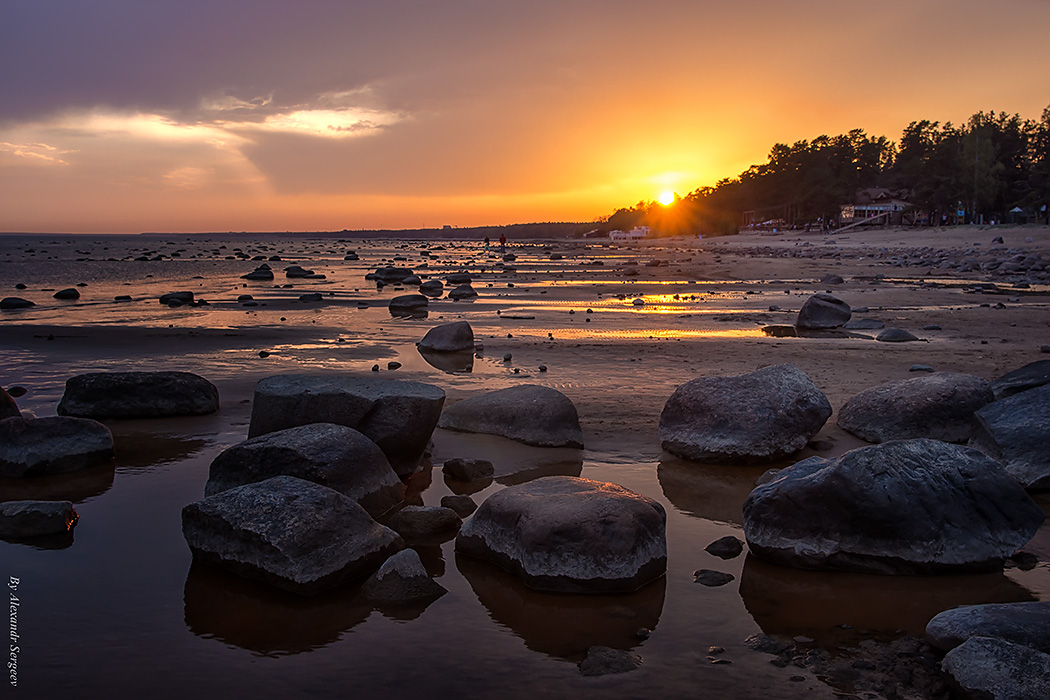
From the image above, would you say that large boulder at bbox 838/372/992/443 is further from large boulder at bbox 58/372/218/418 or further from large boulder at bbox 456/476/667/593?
large boulder at bbox 58/372/218/418

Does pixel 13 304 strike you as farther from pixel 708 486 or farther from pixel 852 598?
pixel 852 598

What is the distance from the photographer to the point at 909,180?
106312mm

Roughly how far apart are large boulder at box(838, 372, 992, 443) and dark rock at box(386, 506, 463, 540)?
4.35 m

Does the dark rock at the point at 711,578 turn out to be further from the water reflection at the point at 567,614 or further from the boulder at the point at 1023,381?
the boulder at the point at 1023,381

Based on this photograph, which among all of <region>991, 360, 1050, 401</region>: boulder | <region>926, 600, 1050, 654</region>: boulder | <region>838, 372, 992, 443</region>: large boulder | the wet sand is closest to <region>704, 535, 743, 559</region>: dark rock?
the wet sand

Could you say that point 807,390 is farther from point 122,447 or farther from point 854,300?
point 854,300

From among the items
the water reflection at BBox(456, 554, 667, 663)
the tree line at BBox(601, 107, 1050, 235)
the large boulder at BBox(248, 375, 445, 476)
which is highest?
the tree line at BBox(601, 107, 1050, 235)

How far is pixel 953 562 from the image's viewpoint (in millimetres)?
4715

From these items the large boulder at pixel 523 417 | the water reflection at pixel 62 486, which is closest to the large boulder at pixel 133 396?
the water reflection at pixel 62 486

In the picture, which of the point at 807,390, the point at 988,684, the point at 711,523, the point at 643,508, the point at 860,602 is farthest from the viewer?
the point at 807,390

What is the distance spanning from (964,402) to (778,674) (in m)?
4.75

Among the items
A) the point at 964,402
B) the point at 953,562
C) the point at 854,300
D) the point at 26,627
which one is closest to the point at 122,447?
the point at 26,627

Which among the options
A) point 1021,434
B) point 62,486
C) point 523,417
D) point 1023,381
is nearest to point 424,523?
point 523,417

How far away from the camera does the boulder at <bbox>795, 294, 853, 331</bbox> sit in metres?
15.3
